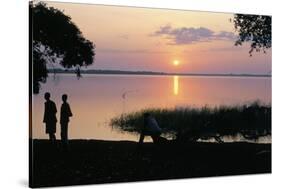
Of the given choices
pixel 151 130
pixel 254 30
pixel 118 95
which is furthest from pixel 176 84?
pixel 254 30

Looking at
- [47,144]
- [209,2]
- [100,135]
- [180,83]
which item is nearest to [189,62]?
[180,83]

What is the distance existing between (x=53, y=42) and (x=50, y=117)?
846 millimetres

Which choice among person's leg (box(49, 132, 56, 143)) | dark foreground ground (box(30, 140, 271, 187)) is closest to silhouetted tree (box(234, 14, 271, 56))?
dark foreground ground (box(30, 140, 271, 187))

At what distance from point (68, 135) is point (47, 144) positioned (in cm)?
28

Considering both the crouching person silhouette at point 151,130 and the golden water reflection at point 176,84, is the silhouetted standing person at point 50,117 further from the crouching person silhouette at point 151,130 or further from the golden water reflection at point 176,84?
the golden water reflection at point 176,84

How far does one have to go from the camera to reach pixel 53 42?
7.91m

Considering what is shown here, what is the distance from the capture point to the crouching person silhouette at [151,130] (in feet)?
27.9

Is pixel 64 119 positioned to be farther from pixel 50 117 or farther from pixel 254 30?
pixel 254 30

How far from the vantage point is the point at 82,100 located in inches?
320

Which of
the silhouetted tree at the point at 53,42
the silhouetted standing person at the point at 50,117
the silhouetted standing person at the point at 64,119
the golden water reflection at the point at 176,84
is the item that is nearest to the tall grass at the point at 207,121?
the golden water reflection at the point at 176,84

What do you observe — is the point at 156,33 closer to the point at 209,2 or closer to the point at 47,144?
the point at 209,2

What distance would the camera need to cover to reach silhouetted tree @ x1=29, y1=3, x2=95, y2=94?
7.79 metres

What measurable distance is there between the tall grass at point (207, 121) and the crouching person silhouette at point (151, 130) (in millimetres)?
50
